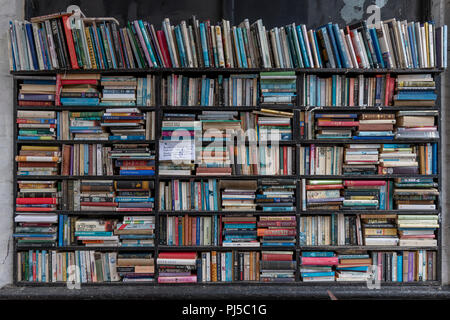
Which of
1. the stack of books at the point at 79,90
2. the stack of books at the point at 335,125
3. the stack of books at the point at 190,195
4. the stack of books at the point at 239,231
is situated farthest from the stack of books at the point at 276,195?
the stack of books at the point at 79,90

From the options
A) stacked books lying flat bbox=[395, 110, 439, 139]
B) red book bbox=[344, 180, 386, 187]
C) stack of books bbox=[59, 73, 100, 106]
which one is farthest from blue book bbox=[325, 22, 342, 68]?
stack of books bbox=[59, 73, 100, 106]

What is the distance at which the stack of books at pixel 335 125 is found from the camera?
2186mm

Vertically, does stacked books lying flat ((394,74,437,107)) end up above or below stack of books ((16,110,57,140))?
above

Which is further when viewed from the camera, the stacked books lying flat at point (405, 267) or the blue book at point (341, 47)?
the stacked books lying flat at point (405, 267)

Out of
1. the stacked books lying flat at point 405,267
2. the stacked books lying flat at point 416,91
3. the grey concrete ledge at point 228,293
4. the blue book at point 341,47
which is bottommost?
the grey concrete ledge at point 228,293

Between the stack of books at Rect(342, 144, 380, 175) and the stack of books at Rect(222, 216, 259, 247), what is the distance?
876mm

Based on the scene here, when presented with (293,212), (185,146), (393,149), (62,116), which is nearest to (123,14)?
(62,116)

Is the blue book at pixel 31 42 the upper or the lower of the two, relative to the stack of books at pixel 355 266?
upper

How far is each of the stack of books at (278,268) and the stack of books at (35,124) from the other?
6.55 feet

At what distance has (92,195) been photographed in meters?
2.22

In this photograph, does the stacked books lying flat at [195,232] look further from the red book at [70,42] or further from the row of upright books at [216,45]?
the red book at [70,42]

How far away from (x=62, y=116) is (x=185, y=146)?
103 cm

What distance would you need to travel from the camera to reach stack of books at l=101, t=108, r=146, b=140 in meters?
2.17

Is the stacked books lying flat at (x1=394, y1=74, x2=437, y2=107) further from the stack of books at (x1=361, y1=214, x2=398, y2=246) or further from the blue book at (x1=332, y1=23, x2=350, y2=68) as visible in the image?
the stack of books at (x1=361, y1=214, x2=398, y2=246)
